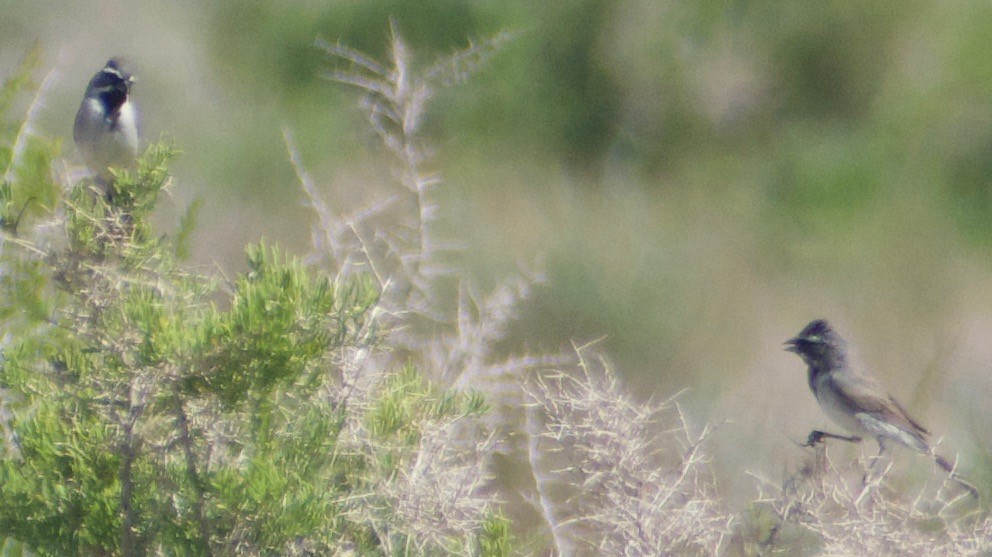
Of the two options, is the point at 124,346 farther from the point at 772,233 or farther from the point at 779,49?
the point at 779,49

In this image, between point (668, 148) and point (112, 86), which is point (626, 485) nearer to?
point (112, 86)

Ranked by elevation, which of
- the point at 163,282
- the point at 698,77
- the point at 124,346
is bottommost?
the point at 124,346

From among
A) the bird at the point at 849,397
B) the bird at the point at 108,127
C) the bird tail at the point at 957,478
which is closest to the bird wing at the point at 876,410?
the bird at the point at 849,397

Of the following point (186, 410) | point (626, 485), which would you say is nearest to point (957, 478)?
point (626, 485)

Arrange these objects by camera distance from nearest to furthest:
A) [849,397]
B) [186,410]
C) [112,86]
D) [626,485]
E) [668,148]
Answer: [186,410]
[626,485]
[849,397]
[112,86]
[668,148]

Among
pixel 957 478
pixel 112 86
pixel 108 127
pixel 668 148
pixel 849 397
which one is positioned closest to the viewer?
pixel 957 478

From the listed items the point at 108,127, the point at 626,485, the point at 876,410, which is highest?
the point at 876,410

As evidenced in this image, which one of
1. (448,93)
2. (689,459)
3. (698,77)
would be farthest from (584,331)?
(689,459)
